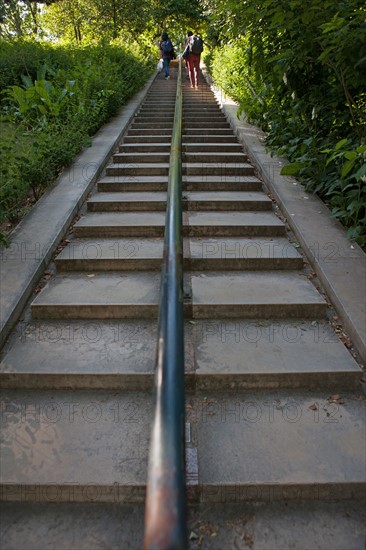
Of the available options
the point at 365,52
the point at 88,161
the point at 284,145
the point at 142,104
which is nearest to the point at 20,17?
the point at 142,104

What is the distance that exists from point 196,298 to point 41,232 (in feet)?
5.31

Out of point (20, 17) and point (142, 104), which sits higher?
point (20, 17)

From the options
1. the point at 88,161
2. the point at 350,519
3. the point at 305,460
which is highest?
the point at 88,161

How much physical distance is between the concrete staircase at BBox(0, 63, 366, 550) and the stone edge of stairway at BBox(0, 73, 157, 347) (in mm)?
137

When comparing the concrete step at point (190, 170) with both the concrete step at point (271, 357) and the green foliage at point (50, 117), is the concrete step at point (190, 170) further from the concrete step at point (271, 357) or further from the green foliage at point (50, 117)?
the concrete step at point (271, 357)

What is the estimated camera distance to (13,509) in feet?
6.05

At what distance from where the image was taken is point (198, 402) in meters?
2.28

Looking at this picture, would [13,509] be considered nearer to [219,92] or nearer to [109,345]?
[109,345]

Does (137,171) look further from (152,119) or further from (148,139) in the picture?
(152,119)

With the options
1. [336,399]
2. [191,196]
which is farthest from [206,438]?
[191,196]

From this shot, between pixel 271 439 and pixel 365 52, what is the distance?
3.40 metres

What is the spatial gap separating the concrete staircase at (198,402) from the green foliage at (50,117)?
948 millimetres

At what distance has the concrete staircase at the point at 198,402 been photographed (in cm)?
179

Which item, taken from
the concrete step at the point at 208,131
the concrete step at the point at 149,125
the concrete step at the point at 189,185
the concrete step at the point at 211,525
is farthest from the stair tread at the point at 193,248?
the concrete step at the point at 149,125
